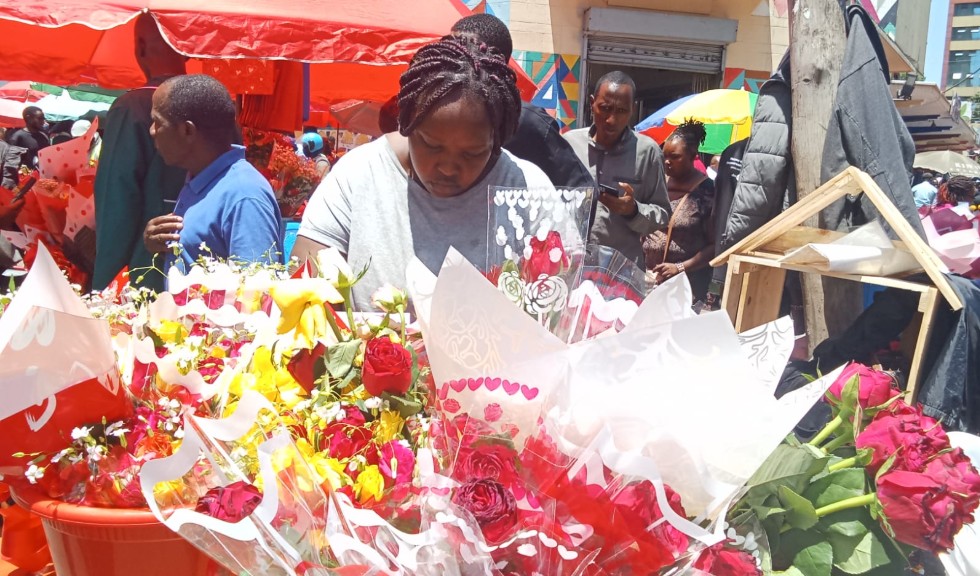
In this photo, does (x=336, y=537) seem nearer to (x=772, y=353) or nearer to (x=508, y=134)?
(x=772, y=353)

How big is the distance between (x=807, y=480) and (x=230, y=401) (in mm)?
756

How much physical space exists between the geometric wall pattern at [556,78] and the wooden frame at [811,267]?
7605 mm

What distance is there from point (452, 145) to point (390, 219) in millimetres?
278

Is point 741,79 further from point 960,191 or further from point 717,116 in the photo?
point 960,191

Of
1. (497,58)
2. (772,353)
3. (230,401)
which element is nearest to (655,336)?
(772,353)

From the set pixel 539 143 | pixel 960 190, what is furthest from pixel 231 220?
pixel 960 190

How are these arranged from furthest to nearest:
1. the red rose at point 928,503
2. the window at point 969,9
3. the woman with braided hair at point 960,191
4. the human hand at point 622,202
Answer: the window at point 969,9, the woman with braided hair at point 960,191, the human hand at point 622,202, the red rose at point 928,503

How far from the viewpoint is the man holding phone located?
11.8 feet

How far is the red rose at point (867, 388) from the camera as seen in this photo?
38.3 inches

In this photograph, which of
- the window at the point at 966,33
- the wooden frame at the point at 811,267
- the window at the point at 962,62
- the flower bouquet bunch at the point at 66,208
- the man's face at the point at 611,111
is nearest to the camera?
the wooden frame at the point at 811,267

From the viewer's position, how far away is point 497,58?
1576 mm

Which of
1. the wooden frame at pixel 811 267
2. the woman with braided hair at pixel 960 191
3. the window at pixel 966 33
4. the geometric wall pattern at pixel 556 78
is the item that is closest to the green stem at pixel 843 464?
the wooden frame at pixel 811 267

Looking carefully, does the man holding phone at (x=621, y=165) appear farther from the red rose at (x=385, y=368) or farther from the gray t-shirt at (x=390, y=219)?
the red rose at (x=385, y=368)

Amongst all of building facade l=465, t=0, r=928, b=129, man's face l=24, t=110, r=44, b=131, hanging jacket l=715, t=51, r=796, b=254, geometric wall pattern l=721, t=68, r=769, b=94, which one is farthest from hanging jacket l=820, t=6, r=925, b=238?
man's face l=24, t=110, r=44, b=131
